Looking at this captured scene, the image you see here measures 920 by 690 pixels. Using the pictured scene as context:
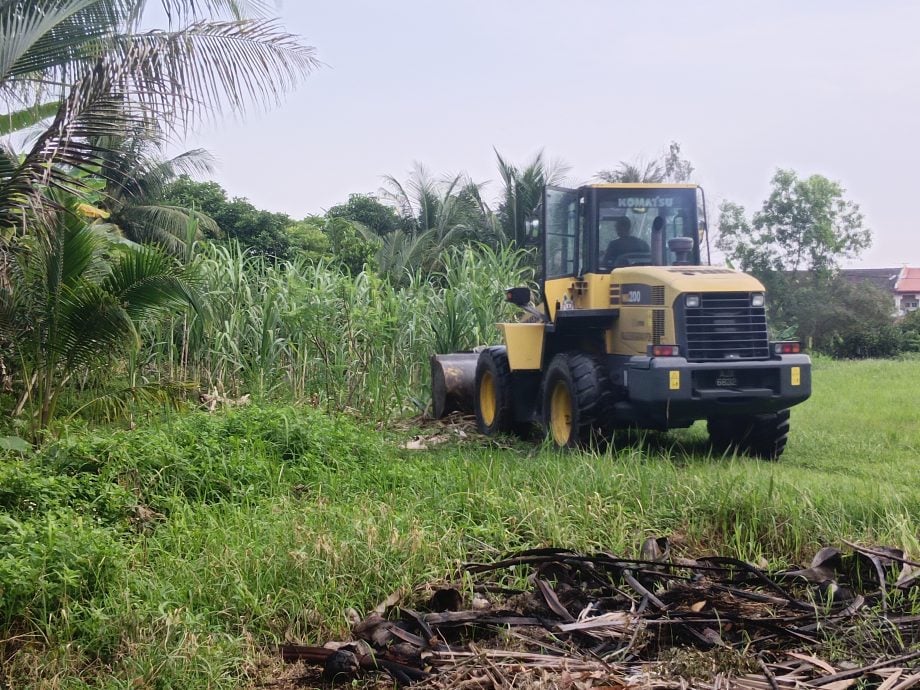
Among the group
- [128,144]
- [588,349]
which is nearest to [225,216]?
[128,144]

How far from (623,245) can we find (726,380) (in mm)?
1652

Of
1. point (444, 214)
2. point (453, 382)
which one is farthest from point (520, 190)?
point (453, 382)

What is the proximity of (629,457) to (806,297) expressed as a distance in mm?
24794

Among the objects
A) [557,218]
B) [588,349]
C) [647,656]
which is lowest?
[647,656]

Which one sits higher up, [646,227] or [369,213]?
[369,213]

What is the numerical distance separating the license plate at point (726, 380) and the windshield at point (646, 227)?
4.44ft

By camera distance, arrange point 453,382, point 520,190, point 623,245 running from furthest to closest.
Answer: point 520,190
point 453,382
point 623,245

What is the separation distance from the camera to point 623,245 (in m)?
8.79

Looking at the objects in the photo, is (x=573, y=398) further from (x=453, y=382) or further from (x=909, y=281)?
(x=909, y=281)

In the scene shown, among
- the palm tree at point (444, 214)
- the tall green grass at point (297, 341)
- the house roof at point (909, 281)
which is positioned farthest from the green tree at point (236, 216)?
the house roof at point (909, 281)

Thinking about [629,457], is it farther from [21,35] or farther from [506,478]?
[21,35]

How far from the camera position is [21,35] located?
7027 millimetres

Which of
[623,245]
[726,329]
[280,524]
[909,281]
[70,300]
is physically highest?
[909,281]

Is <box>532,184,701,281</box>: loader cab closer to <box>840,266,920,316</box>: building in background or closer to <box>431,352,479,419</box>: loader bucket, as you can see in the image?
<box>431,352,479,419</box>: loader bucket
